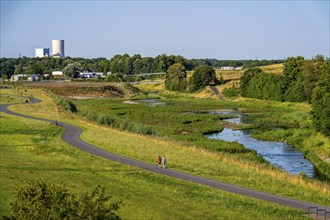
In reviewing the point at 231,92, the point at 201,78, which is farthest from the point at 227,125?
the point at 201,78

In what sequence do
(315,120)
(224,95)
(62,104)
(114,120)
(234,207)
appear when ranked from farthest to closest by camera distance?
1. (224,95)
2. (62,104)
3. (114,120)
4. (315,120)
5. (234,207)

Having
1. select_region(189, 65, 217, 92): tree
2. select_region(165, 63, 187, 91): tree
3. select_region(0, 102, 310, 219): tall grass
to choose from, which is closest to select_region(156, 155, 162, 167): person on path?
select_region(0, 102, 310, 219): tall grass

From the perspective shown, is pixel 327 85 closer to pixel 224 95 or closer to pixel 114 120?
pixel 114 120

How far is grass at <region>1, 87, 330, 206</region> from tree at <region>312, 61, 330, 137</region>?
16.0 metres

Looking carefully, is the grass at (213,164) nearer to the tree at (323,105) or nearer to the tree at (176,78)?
the tree at (323,105)

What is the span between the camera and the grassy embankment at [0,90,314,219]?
26.2m

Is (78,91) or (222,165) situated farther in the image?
(78,91)

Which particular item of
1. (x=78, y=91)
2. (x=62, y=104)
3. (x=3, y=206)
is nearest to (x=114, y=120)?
(x=62, y=104)

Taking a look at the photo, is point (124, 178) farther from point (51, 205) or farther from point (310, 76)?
point (310, 76)

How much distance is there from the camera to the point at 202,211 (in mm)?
26266

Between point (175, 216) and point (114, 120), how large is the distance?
1753 inches

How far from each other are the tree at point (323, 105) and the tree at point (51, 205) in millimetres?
A: 43632

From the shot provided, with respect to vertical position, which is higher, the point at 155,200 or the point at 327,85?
the point at 327,85

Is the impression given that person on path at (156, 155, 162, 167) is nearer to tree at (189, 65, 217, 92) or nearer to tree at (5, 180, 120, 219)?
tree at (5, 180, 120, 219)
